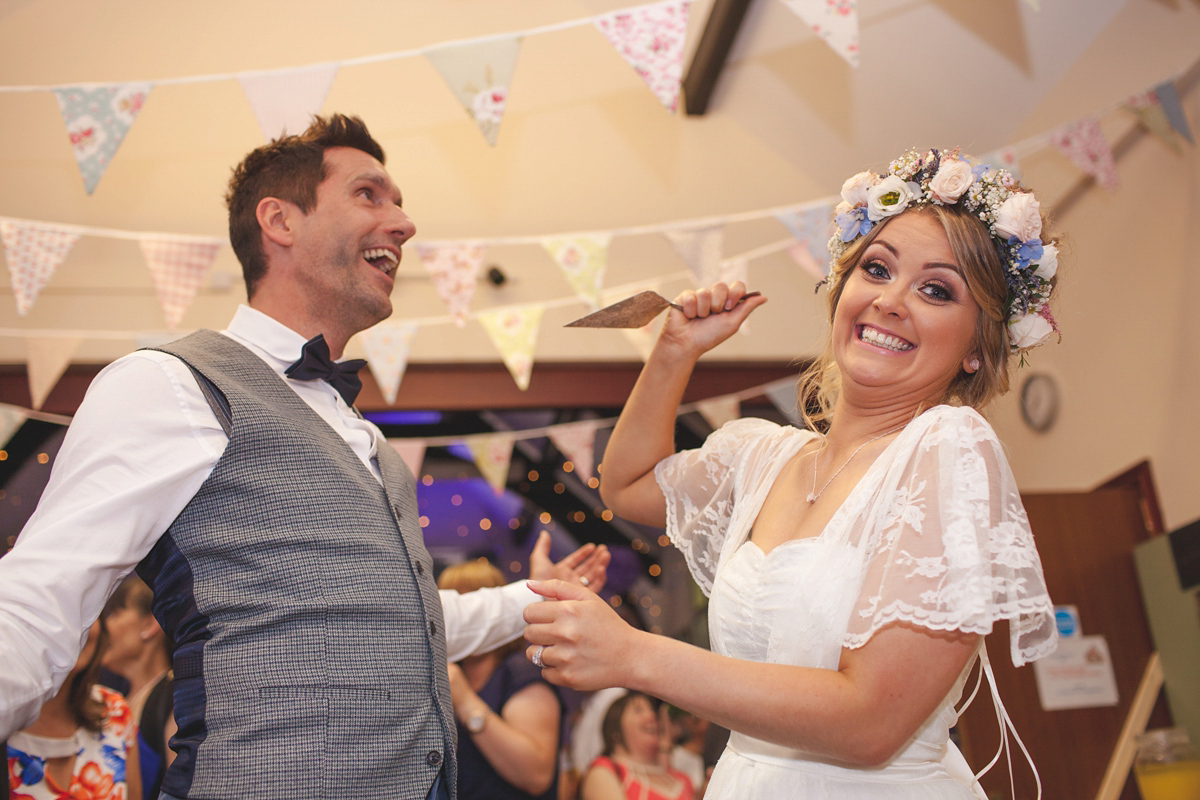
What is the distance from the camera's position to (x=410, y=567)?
1533mm

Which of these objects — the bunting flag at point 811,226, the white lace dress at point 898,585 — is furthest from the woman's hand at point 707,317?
the bunting flag at point 811,226

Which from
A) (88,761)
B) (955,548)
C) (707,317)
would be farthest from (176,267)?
(955,548)

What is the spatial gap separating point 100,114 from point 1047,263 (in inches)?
93.0

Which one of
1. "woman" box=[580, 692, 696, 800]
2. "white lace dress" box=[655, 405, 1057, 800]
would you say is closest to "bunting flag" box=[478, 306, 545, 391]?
"woman" box=[580, 692, 696, 800]

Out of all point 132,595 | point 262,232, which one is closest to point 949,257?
point 262,232

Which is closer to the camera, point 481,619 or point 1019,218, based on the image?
point 1019,218

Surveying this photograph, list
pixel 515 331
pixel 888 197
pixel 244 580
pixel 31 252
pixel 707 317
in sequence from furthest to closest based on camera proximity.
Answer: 1. pixel 515 331
2. pixel 31 252
3. pixel 707 317
4. pixel 888 197
5. pixel 244 580

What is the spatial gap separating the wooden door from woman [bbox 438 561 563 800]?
163 cm

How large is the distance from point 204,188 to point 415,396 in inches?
52.9

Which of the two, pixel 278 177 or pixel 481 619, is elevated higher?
pixel 278 177

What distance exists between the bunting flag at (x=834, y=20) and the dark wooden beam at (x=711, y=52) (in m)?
1.24

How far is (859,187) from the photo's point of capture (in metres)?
1.68

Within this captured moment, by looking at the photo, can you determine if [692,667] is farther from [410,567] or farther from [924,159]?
[924,159]

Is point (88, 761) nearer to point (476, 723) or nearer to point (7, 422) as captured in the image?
point (476, 723)
